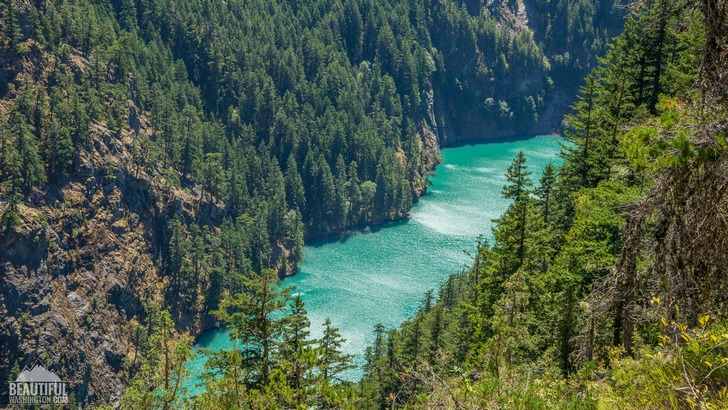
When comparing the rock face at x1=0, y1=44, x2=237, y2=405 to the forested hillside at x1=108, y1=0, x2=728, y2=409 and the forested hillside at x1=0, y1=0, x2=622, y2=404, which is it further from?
the forested hillside at x1=108, y1=0, x2=728, y2=409

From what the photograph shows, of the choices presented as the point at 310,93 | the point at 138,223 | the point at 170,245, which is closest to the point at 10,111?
the point at 138,223

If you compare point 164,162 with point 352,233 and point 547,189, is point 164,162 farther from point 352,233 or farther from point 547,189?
point 547,189

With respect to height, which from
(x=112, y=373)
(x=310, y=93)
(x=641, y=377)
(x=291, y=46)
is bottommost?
(x=112, y=373)

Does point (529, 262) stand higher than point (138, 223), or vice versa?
point (529, 262)

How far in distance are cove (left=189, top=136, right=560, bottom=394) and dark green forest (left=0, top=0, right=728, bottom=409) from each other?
494 cm

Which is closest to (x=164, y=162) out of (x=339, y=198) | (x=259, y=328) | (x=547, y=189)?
(x=339, y=198)

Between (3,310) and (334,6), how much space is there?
475ft

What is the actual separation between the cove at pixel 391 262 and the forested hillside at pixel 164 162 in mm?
6209

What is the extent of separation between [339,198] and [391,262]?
27.3 metres

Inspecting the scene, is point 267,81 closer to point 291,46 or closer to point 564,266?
point 291,46

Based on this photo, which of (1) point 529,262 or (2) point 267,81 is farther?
(2) point 267,81

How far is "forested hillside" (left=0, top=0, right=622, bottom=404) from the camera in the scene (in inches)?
3391

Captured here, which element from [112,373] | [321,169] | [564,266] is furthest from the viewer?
[321,169]

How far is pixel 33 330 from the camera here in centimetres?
8106
